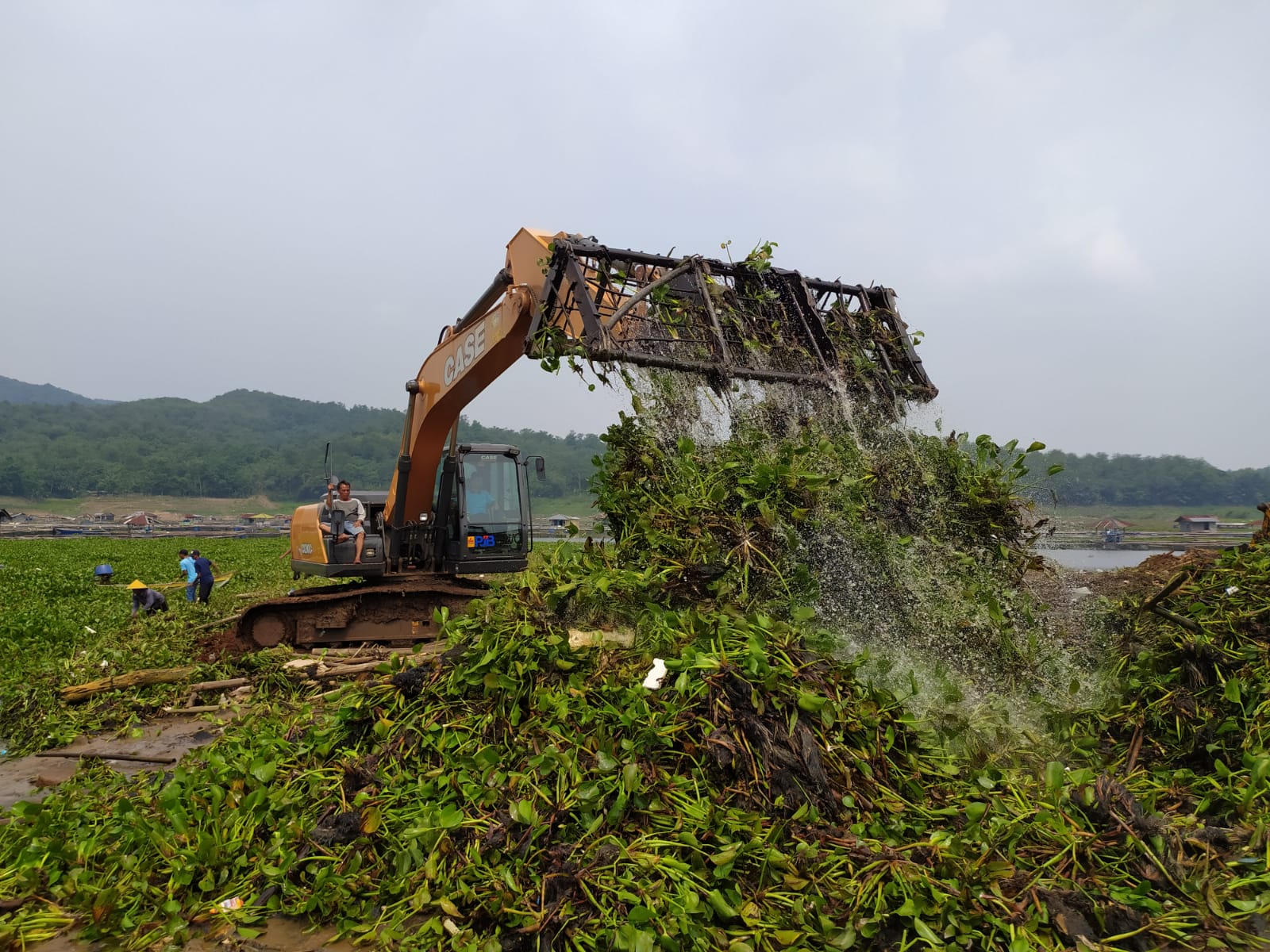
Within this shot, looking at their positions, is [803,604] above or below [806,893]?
above

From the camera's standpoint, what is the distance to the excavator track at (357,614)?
898 centimetres

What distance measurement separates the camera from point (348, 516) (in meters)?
9.61

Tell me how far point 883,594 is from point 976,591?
0.67 metres

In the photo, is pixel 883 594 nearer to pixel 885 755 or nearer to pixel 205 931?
pixel 885 755

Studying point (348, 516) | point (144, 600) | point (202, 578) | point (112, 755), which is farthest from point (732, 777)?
point (202, 578)

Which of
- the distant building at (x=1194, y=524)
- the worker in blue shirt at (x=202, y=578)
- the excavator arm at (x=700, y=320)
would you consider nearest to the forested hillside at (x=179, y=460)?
the distant building at (x=1194, y=524)

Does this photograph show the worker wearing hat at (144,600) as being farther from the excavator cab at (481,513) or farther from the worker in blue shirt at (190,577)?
the excavator cab at (481,513)

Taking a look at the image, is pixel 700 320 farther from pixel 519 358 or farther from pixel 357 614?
pixel 357 614

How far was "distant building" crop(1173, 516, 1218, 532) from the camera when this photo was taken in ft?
83.9

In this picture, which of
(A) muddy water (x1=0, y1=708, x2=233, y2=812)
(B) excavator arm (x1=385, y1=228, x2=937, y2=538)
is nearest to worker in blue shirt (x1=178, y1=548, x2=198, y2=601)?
(A) muddy water (x1=0, y1=708, x2=233, y2=812)

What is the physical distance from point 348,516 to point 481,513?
64.2 inches

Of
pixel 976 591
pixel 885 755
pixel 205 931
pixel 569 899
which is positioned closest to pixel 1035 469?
pixel 976 591

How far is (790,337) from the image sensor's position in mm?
6078

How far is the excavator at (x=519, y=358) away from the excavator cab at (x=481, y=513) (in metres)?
0.02
